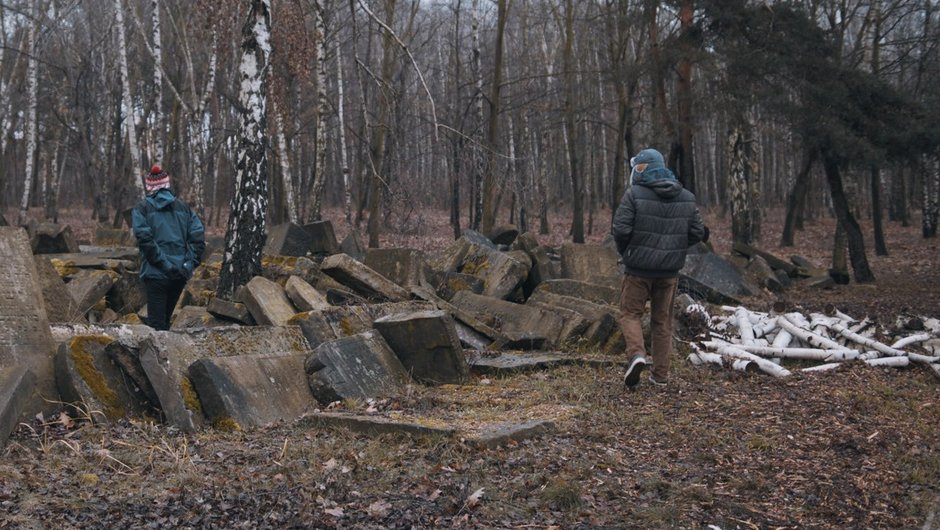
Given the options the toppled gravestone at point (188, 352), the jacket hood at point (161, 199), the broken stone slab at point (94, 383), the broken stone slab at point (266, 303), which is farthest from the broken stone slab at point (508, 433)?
the jacket hood at point (161, 199)

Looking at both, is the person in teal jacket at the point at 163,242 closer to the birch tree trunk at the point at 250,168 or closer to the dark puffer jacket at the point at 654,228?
the birch tree trunk at the point at 250,168

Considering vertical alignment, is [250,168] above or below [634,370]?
above

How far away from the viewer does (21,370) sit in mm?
5758

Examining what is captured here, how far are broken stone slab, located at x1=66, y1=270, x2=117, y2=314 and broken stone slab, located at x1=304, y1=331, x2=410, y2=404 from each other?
465 centimetres

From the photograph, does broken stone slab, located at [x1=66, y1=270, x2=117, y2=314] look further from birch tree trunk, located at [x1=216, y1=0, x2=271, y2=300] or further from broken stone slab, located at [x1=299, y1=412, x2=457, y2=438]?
broken stone slab, located at [x1=299, y1=412, x2=457, y2=438]

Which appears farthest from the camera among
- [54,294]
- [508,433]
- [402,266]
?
[402,266]

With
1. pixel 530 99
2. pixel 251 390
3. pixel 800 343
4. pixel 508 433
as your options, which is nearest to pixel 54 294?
pixel 251 390

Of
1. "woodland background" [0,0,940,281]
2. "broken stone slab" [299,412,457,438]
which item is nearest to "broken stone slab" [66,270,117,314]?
"woodland background" [0,0,940,281]

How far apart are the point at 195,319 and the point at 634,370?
4.70 meters

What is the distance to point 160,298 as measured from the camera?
344 inches

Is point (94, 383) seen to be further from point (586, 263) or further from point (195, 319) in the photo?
point (586, 263)

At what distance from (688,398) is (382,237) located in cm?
1990

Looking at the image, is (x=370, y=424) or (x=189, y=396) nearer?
(x=370, y=424)

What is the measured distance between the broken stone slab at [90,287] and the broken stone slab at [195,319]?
1.51m
